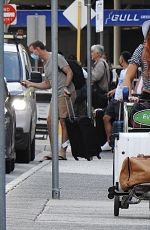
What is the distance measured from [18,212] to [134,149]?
149 centimetres

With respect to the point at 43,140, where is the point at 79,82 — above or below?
above

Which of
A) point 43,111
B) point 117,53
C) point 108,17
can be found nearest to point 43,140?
point 43,111

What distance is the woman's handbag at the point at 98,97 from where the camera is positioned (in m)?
21.5

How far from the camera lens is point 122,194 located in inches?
407

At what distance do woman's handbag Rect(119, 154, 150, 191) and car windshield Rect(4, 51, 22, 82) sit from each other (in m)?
9.75

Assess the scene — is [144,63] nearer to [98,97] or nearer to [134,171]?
[134,171]

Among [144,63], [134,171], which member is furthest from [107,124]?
[134,171]

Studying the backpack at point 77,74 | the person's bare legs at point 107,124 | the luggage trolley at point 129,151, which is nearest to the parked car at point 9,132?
the person's bare legs at point 107,124

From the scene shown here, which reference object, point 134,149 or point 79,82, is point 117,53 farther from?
point 134,149

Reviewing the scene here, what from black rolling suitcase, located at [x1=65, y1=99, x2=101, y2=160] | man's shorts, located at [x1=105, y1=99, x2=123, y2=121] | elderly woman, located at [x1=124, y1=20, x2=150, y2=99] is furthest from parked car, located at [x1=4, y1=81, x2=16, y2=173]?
elderly woman, located at [x1=124, y1=20, x2=150, y2=99]

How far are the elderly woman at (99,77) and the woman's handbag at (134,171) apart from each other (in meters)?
11.3

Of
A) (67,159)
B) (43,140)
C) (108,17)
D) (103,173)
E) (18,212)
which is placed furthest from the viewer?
(108,17)

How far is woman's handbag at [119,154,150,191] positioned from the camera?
32.8 ft

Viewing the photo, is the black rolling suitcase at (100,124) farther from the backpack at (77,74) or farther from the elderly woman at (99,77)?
the elderly woman at (99,77)
